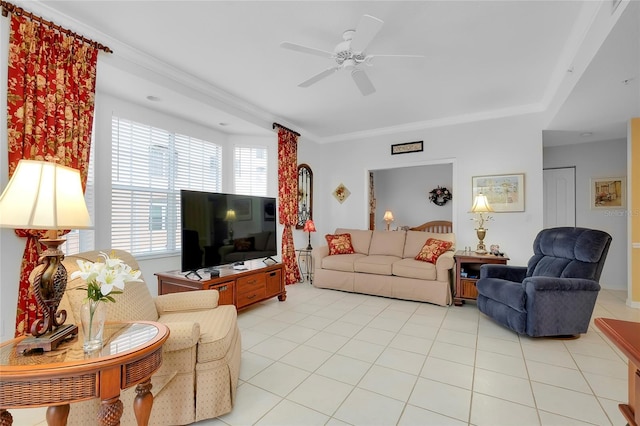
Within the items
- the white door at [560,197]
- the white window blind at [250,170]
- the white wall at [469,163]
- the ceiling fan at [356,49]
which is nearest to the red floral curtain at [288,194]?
the white window blind at [250,170]

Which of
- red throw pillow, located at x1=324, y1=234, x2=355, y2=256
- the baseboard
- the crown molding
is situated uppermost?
the crown molding

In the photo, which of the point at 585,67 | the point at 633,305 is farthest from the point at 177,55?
the point at 633,305

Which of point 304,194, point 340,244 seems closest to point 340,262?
point 340,244

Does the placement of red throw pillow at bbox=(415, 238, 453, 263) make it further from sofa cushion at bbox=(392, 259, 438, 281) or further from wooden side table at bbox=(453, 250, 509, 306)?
wooden side table at bbox=(453, 250, 509, 306)

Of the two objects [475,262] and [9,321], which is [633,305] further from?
[9,321]

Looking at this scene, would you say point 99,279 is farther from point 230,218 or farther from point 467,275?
point 467,275

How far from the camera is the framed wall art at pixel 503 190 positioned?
441cm

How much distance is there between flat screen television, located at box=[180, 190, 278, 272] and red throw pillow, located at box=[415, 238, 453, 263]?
7.17ft

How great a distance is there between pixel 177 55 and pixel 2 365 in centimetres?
283

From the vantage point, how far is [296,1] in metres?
2.21

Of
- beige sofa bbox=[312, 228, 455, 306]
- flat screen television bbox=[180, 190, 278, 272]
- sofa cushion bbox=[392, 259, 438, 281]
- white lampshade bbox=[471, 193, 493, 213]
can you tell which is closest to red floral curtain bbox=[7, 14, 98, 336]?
flat screen television bbox=[180, 190, 278, 272]

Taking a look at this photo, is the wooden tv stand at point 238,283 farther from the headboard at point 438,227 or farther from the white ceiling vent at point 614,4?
the headboard at point 438,227

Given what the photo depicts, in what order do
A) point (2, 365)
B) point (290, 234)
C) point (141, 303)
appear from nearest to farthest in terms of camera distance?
point (2, 365) → point (141, 303) → point (290, 234)

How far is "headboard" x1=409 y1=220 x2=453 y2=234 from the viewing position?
7098 mm
